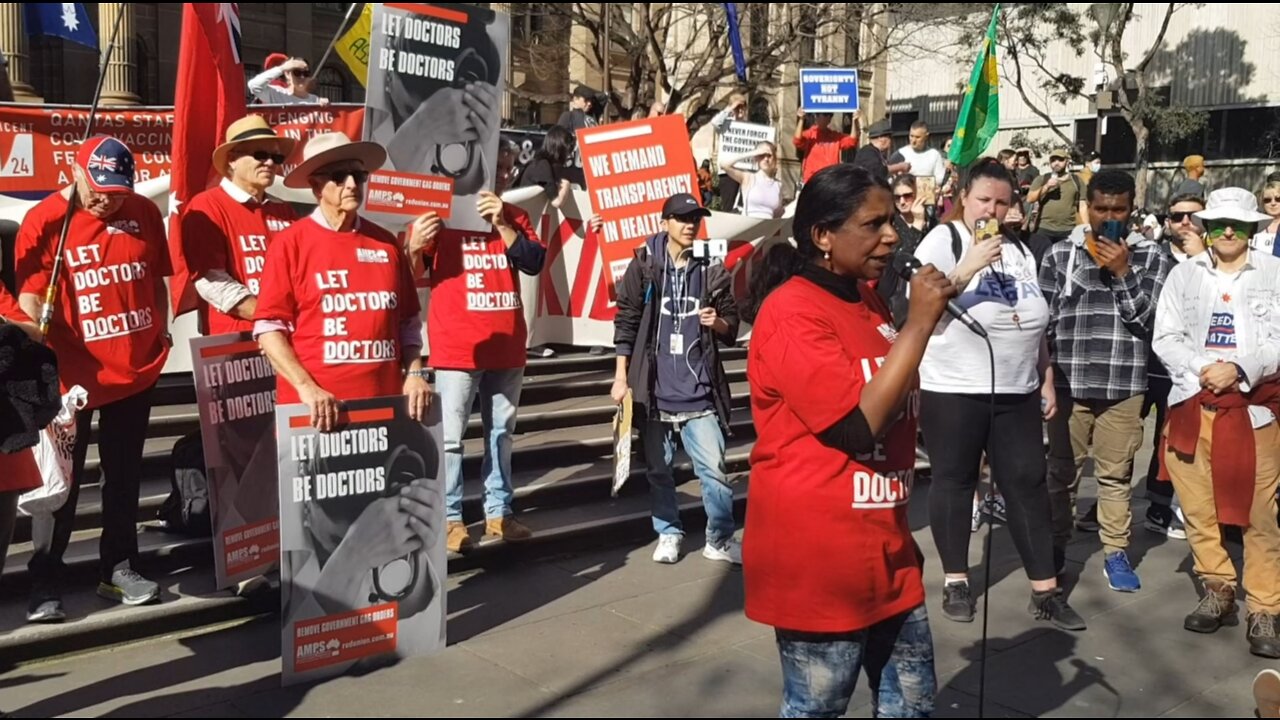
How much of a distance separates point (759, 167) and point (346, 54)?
5516mm

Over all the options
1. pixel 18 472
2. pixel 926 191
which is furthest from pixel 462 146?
pixel 926 191

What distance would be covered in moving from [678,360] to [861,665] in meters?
3.46

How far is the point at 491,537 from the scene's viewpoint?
6.49 meters

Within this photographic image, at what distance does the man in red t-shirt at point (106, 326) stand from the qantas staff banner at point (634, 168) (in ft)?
10.6

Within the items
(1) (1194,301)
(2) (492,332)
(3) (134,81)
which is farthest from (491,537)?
(3) (134,81)

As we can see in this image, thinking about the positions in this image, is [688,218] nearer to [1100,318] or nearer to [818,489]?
[1100,318]

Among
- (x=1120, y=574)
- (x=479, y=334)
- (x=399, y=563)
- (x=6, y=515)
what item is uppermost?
(x=479, y=334)

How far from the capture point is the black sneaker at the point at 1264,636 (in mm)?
5379

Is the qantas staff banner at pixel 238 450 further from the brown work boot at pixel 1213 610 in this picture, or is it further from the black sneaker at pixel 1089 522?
the black sneaker at pixel 1089 522

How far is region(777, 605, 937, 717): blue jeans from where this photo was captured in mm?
3038

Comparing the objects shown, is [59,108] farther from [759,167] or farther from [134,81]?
[134,81]

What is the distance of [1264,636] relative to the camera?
542 cm

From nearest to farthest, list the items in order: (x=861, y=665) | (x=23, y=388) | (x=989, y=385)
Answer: (x=861, y=665)
(x=23, y=388)
(x=989, y=385)

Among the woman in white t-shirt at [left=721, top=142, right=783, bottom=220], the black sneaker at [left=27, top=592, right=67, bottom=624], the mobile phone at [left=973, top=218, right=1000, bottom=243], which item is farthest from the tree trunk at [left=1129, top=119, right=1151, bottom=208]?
the black sneaker at [left=27, top=592, right=67, bottom=624]
